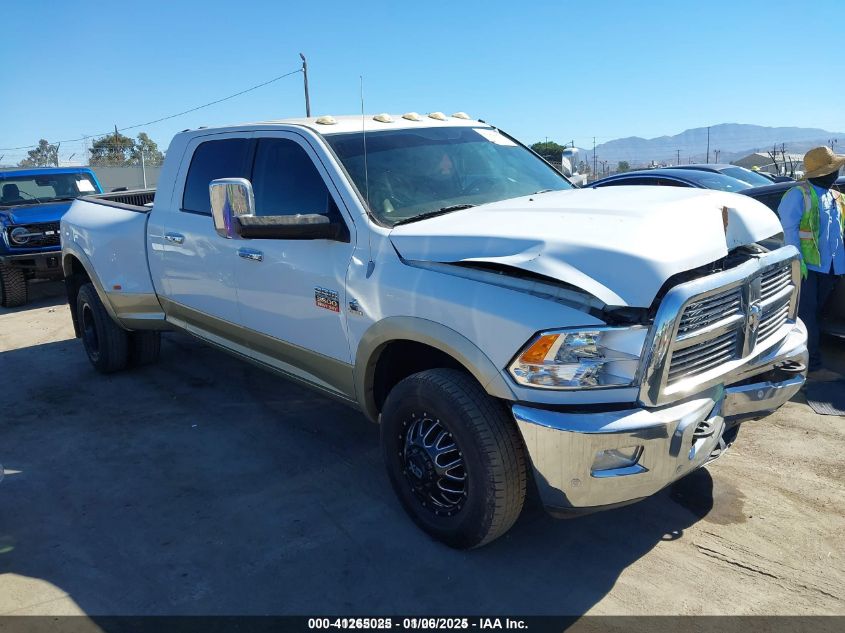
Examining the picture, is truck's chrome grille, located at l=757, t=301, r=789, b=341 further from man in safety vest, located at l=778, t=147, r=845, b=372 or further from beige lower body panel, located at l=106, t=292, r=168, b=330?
beige lower body panel, located at l=106, t=292, r=168, b=330

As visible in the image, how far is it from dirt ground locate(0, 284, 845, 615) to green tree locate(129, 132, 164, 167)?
21492mm

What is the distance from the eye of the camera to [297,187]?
3779 mm

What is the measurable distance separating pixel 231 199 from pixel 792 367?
110 inches

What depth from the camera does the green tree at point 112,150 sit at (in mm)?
42928

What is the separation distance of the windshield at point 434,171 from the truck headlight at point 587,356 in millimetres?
1166

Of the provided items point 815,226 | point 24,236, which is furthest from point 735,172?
point 24,236

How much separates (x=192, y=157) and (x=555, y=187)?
2489 millimetres

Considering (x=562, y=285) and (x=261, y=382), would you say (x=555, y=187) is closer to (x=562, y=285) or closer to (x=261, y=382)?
(x=562, y=285)

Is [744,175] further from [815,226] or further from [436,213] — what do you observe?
[436,213]

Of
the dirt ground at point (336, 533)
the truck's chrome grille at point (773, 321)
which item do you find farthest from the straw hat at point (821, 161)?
the truck's chrome grille at point (773, 321)

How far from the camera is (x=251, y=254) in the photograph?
395 cm

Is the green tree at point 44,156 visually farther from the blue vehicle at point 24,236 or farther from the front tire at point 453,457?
the front tire at point 453,457

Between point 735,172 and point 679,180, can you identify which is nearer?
point 679,180

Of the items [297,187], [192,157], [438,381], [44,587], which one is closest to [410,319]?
[438,381]
